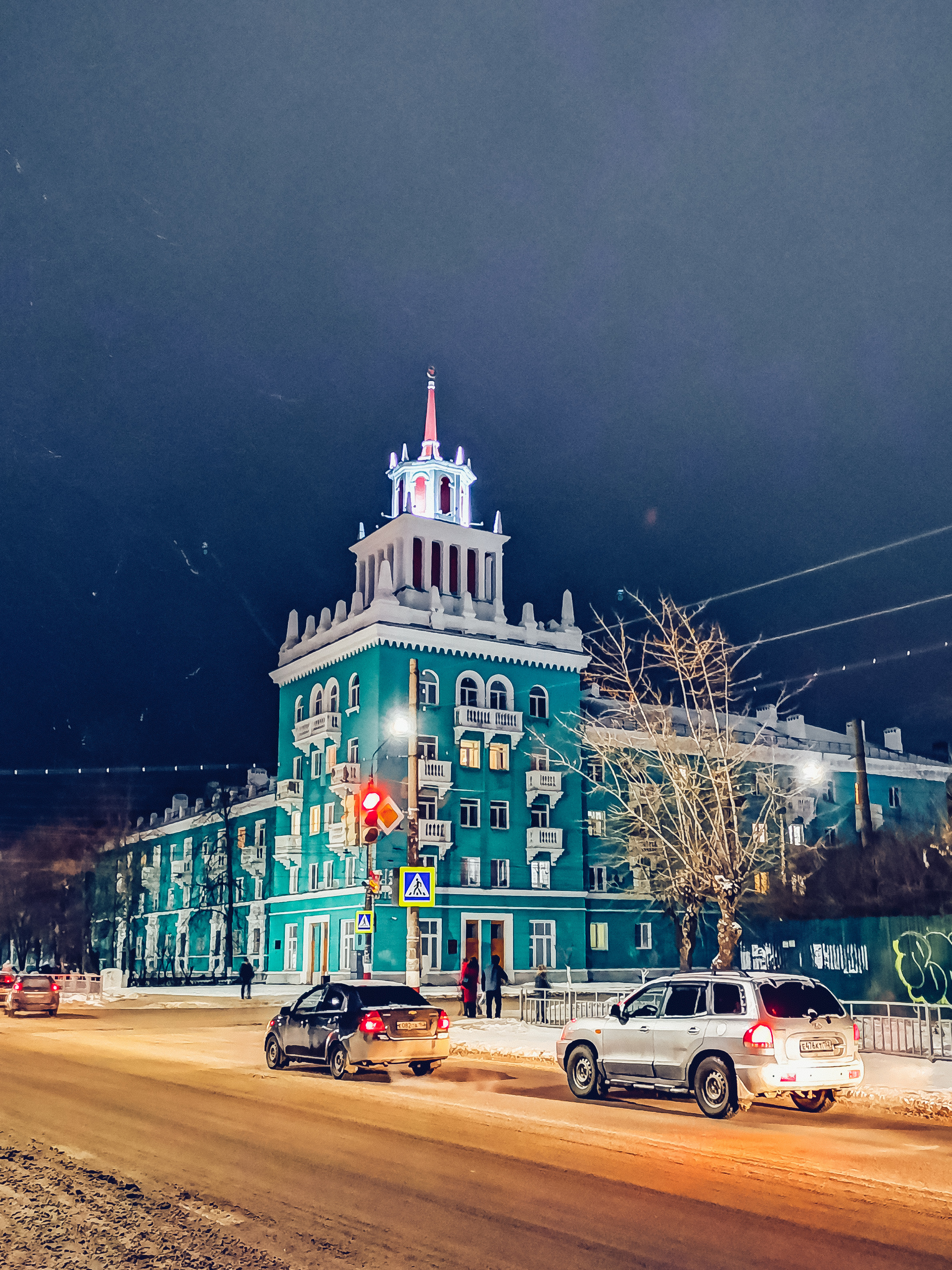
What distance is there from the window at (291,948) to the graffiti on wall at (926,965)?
33641mm

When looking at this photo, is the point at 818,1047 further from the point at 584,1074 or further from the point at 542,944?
the point at 542,944

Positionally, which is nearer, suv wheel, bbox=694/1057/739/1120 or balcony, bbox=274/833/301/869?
suv wheel, bbox=694/1057/739/1120

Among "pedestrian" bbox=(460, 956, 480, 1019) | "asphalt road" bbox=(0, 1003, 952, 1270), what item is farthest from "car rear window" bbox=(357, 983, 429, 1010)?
"pedestrian" bbox=(460, 956, 480, 1019)

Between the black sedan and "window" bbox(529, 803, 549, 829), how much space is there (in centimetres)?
3517

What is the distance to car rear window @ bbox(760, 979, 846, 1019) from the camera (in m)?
13.3

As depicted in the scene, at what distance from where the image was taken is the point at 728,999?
13.6 meters

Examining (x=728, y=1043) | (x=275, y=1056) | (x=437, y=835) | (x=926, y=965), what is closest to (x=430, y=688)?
(x=437, y=835)

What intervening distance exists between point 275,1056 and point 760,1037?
9.16 metres

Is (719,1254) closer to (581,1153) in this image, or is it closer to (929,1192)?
(929,1192)

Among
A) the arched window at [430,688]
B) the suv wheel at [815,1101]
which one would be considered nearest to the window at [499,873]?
the arched window at [430,688]

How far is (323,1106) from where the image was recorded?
45.5 ft

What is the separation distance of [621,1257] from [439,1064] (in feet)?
43.5

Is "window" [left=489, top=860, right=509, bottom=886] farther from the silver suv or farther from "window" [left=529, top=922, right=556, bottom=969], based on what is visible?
the silver suv

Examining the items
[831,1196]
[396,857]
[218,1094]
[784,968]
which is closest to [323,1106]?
[218,1094]
